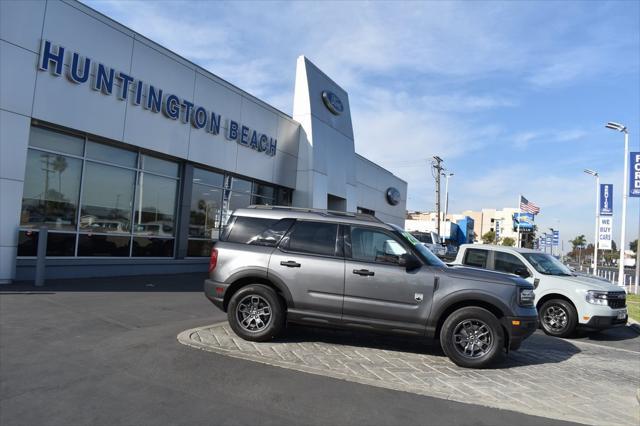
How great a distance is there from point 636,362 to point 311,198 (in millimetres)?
14970

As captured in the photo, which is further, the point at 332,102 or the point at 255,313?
the point at 332,102

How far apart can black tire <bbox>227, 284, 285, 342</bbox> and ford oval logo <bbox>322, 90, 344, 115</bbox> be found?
17147 millimetres

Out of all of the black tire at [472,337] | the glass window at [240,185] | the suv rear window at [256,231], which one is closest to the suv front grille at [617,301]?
the black tire at [472,337]

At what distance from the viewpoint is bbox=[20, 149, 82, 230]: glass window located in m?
11.4

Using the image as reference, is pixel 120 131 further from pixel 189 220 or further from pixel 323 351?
pixel 323 351

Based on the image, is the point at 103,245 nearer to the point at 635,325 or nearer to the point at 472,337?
the point at 472,337

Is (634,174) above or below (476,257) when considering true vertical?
above

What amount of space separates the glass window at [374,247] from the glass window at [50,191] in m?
8.79

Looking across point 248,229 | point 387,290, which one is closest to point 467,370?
point 387,290

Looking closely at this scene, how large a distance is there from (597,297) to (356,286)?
19.0 feet

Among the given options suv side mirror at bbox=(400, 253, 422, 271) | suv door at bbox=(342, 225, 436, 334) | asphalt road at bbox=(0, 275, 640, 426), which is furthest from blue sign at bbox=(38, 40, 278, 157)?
suv side mirror at bbox=(400, 253, 422, 271)

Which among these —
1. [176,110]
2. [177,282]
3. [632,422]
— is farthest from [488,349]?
[176,110]

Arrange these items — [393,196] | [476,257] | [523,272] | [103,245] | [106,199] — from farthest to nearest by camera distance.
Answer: [393,196]
[106,199]
[103,245]
[476,257]
[523,272]

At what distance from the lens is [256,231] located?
23.6 feet
